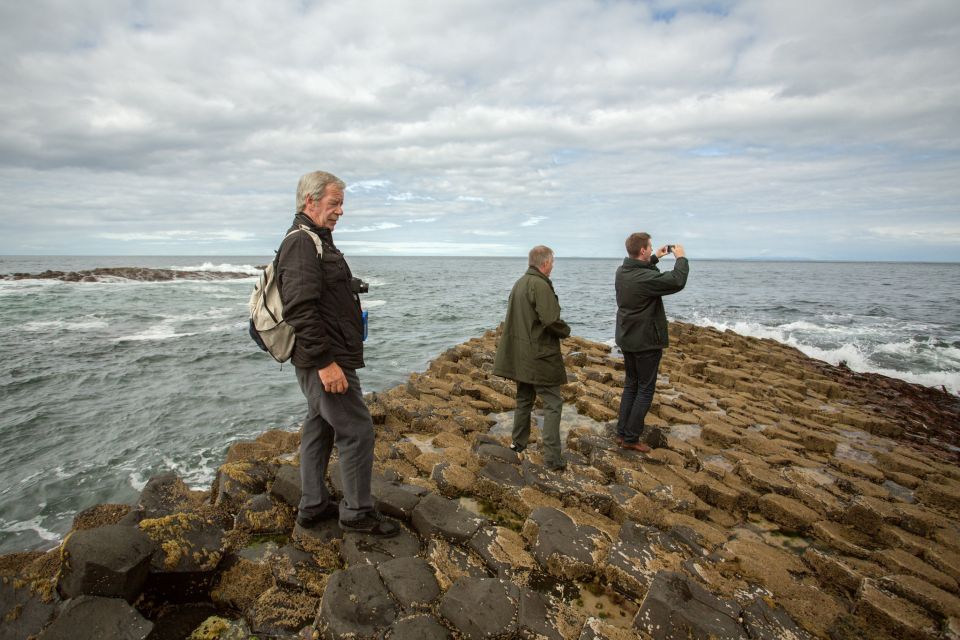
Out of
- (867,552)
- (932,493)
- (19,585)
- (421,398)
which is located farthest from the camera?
(421,398)

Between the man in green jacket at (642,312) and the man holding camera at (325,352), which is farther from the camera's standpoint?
the man in green jacket at (642,312)

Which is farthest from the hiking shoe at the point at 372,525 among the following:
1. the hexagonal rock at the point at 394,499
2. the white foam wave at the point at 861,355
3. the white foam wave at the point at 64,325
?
the white foam wave at the point at 64,325

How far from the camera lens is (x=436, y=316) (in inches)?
1058

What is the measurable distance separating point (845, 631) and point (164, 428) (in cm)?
1051

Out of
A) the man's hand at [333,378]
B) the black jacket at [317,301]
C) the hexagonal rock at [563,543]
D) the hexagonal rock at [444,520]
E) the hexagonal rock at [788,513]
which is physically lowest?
the hexagonal rock at [788,513]

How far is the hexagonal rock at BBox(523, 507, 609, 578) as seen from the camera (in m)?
3.42

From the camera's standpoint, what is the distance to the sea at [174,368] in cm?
716

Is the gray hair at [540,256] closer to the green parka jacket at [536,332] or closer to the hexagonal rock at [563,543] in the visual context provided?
the green parka jacket at [536,332]

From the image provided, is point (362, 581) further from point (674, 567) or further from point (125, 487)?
point (125, 487)

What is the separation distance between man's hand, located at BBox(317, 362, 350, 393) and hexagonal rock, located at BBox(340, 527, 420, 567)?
4.14ft

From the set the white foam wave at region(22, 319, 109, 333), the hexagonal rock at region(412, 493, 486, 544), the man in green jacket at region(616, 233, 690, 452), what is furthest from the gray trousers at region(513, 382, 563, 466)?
the white foam wave at region(22, 319, 109, 333)

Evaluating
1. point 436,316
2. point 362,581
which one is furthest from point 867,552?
point 436,316

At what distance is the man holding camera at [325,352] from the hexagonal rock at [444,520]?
222mm

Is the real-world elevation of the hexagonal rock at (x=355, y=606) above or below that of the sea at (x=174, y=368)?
above
